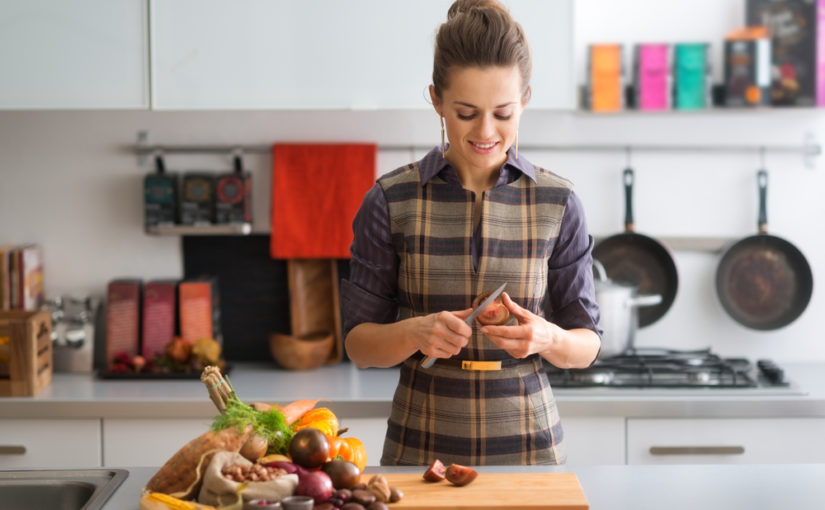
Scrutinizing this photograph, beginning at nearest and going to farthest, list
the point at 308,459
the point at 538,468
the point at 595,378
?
the point at 308,459
the point at 538,468
the point at 595,378

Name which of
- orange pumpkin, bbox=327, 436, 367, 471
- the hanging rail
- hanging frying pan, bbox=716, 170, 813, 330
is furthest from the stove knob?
orange pumpkin, bbox=327, 436, 367, 471

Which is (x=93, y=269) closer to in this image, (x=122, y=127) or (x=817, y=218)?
(x=122, y=127)

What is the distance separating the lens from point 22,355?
7.91 ft

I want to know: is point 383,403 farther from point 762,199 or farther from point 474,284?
point 762,199

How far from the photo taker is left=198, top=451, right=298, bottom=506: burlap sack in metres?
1.19

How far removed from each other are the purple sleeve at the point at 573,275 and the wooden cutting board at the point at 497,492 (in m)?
0.34

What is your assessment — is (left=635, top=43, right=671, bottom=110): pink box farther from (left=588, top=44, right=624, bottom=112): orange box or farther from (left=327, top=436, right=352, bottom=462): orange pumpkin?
(left=327, top=436, right=352, bottom=462): orange pumpkin

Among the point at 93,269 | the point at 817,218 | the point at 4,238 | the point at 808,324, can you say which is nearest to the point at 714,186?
the point at 817,218

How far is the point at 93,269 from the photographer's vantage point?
9.53 feet

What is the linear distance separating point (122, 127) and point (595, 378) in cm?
165

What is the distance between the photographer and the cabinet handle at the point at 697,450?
2412mm

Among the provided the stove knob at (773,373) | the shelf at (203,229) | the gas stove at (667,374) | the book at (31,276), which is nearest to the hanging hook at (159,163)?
the shelf at (203,229)

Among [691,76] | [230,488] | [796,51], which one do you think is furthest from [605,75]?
[230,488]

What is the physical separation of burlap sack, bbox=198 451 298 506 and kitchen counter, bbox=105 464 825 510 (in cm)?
18
